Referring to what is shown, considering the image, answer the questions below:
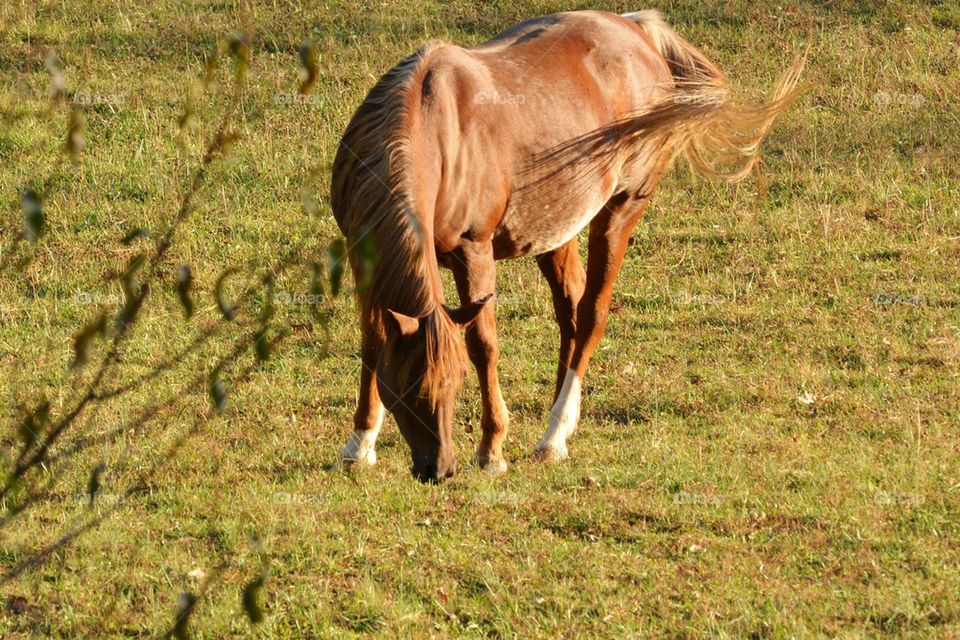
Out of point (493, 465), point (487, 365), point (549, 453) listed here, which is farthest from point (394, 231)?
point (549, 453)

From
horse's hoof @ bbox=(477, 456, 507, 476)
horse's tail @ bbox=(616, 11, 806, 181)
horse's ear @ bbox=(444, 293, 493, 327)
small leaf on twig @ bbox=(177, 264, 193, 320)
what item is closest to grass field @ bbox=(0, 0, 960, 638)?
horse's hoof @ bbox=(477, 456, 507, 476)

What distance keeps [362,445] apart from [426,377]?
4.61 feet

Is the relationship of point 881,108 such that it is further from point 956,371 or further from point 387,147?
point 387,147

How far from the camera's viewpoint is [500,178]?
256 inches

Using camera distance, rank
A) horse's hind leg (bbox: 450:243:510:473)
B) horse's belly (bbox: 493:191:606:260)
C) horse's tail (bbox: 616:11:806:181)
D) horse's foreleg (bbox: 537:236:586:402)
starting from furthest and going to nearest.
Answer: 1. horse's foreleg (bbox: 537:236:586:402)
2. horse's tail (bbox: 616:11:806:181)
3. horse's belly (bbox: 493:191:606:260)
4. horse's hind leg (bbox: 450:243:510:473)

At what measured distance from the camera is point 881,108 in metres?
12.5

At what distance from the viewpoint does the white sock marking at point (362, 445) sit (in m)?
6.60

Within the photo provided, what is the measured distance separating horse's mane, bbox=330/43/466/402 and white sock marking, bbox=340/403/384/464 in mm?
1074

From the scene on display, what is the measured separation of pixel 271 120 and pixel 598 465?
632 centimetres

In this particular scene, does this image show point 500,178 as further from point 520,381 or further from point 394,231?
point 520,381

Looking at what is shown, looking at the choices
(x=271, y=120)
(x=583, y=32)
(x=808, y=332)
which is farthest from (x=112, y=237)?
(x=808, y=332)

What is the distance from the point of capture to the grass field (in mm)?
5164

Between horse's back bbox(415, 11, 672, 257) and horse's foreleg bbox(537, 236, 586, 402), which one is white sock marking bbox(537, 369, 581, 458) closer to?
horse's foreleg bbox(537, 236, 586, 402)

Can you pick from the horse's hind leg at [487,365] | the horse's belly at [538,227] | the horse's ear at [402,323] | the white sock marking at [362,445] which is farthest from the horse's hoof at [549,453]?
the horse's ear at [402,323]
